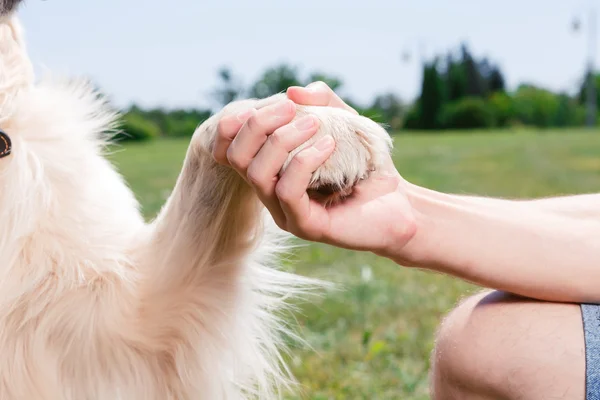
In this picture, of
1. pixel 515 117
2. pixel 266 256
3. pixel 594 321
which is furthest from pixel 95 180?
pixel 515 117

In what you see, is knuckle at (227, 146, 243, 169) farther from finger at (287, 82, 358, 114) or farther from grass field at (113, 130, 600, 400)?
grass field at (113, 130, 600, 400)

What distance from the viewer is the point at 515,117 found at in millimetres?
45469

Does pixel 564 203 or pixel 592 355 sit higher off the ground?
pixel 564 203

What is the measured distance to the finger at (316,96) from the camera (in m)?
1.47

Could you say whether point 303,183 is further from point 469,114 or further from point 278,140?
point 469,114

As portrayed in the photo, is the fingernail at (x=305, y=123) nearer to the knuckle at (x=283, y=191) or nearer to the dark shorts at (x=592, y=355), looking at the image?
the knuckle at (x=283, y=191)

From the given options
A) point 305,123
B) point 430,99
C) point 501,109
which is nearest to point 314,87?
point 305,123

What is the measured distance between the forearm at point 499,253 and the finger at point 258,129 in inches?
14.7

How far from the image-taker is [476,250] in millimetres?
1556

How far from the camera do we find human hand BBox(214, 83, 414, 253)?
1321 millimetres

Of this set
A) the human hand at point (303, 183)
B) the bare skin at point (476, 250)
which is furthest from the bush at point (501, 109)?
the human hand at point (303, 183)

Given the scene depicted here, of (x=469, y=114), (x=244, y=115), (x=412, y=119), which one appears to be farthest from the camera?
(x=469, y=114)

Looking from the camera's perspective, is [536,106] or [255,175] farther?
[536,106]

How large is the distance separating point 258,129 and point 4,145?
828mm
